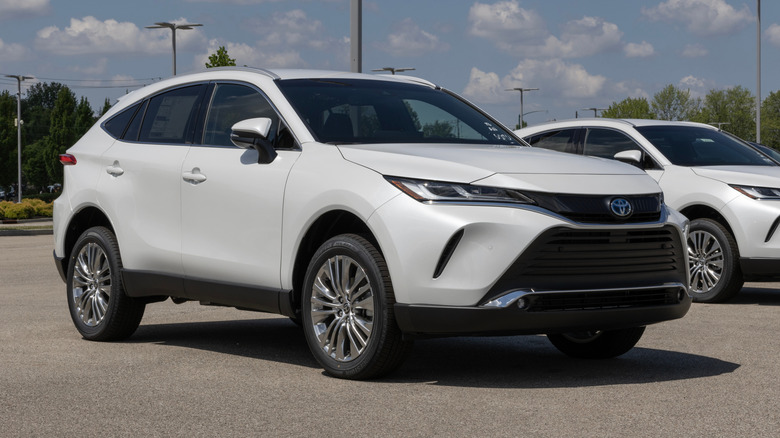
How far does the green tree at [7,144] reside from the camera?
83.4m

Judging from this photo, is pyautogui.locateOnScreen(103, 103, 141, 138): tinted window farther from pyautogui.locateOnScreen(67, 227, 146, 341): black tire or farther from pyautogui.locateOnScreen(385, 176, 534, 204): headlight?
pyautogui.locateOnScreen(385, 176, 534, 204): headlight

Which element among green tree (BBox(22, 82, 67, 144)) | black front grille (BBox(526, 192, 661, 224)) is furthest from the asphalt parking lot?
green tree (BBox(22, 82, 67, 144))

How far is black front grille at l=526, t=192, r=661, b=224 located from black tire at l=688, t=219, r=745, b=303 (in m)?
5.12

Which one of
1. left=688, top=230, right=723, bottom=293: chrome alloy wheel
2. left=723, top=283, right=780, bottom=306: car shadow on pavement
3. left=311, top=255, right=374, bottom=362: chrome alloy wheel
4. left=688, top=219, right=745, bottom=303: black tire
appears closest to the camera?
left=311, top=255, right=374, bottom=362: chrome alloy wheel

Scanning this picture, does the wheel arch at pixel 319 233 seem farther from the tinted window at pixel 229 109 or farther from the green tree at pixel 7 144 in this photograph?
the green tree at pixel 7 144

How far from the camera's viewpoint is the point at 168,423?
16.9 feet

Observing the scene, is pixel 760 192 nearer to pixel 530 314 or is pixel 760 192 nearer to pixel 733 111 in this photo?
pixel 530 314

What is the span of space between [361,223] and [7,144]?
8269 cm

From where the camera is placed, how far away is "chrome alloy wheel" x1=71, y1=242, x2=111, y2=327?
26.6 ft

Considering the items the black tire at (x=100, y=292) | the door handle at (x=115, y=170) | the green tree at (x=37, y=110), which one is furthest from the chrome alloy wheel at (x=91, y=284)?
the green tree at (x=37, y=110)

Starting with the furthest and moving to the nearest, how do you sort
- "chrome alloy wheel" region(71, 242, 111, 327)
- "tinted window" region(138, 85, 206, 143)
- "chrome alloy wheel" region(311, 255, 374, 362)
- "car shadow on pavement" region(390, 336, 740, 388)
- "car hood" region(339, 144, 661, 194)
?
"chrome alloy wheel" region(71, 242, 111, 327) → "tinted window" region(138, 85, 206, 143) → "car shadow on pavement" region(390, 336, 740, 388) → "chrome alloy wheel" region(311, 255, 374, 362) → "car hood" region(339, 144, 661, 194)

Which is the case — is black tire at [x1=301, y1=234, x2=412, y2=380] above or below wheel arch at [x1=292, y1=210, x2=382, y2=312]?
below

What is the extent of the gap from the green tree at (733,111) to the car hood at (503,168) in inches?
4863

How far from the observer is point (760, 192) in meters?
10.8
